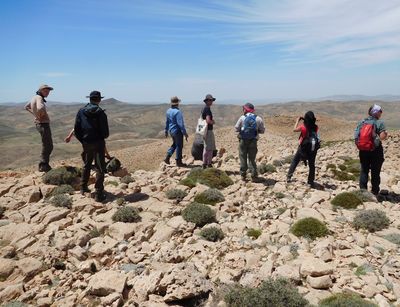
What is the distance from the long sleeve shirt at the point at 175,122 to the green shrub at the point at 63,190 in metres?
4.73

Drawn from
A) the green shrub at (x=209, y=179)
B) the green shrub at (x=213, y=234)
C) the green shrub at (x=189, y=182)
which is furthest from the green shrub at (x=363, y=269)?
the green shrub at (x=189, y=182)

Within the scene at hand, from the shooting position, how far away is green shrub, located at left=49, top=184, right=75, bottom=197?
10.8m

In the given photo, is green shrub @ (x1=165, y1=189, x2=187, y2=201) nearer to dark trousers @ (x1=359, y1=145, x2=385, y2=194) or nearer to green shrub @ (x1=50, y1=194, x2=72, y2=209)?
green shrub @ (x1=50, y1=194, x2=72, y2=209)

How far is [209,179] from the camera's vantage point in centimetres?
1252

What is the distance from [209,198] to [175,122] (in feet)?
14.7

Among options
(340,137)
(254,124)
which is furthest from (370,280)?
(340,137)

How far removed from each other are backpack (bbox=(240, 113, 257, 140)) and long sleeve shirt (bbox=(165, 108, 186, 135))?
3045 millimetres

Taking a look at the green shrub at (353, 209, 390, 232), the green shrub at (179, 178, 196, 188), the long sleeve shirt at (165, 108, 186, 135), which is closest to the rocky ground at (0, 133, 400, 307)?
the green shrub at (353, 209, 390, 232)

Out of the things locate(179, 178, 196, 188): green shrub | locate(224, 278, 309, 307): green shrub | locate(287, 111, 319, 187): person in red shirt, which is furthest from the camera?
locate(179, 178, 196, 188): green shrub

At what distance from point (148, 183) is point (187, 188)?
1.74 m

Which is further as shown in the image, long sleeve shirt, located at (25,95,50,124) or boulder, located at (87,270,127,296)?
long sleeve shirt, located at (25,95,50,124)

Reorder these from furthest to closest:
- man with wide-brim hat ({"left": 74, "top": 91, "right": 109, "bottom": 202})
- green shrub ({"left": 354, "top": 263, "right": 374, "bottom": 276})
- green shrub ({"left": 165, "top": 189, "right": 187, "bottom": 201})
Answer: green shrub ({"left": 165, "top": 189, "right": 187, "bottom": 201}), man with wide-brim hat ({"left": 74, "top": 91, "right": 109, "bottom": 202}), green shrub ({"left": 354, "top": 263, "right": 374, "bottom": 276})

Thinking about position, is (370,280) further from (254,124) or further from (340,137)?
(340,137)

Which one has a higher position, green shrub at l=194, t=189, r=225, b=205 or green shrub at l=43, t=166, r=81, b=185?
green shrub at l=43, t=166, r=81, b=185
